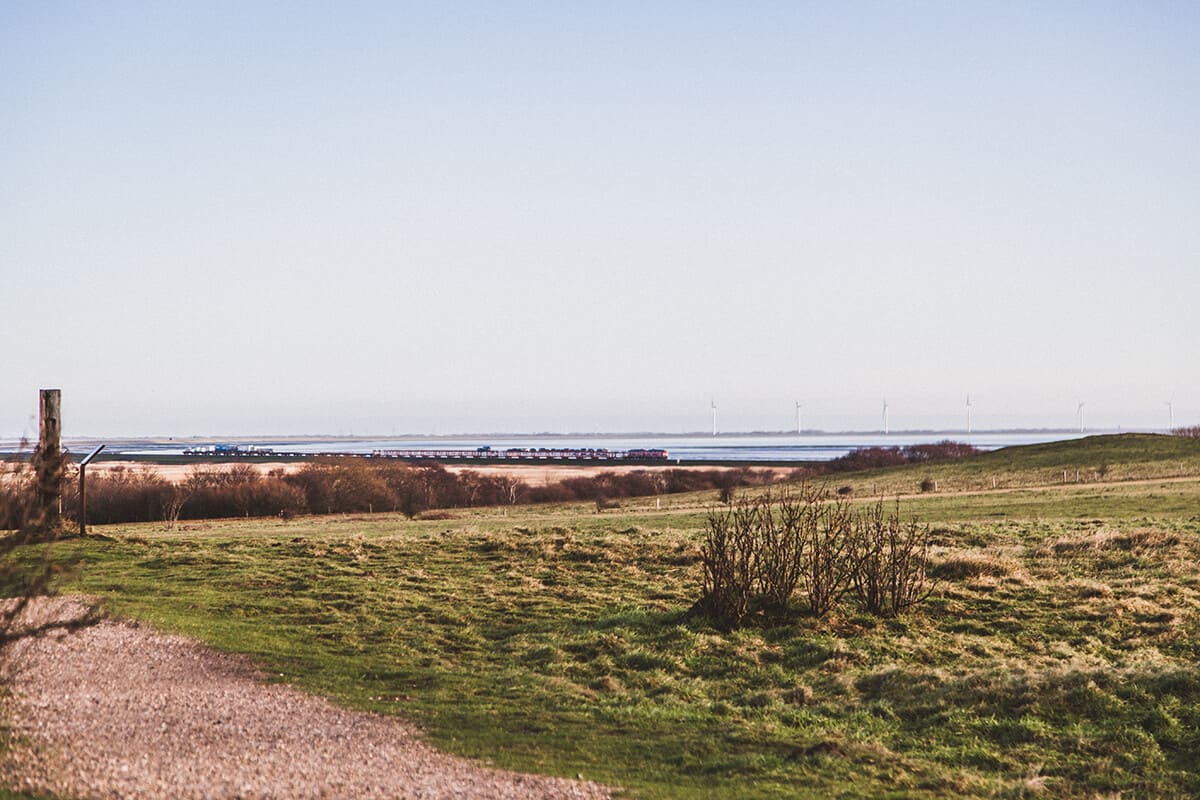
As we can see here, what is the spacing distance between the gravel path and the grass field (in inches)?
26.2

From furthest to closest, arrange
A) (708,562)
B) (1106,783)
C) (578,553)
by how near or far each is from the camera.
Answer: (578,553), (708,562), (1106,783)

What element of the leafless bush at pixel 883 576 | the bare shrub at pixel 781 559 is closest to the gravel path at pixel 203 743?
the bare shrub at pixel 781 559

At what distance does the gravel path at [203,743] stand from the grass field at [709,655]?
67 cm

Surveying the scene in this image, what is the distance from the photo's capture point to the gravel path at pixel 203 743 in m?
8.39

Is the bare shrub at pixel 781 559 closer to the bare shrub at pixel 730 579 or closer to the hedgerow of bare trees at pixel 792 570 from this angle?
the hedgerow of bare trees at pixel 792 570

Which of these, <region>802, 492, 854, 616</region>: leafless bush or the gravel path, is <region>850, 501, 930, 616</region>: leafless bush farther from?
the gravel path

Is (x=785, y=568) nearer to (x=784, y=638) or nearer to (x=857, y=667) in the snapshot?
(x=784, y=638)

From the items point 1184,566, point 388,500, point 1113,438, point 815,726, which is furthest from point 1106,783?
point 1113,438

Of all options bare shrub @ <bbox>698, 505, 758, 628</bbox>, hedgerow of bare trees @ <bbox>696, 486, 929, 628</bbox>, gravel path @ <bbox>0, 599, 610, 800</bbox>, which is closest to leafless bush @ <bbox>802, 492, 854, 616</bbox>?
hedgerow of bare trees @ <bbox>696, 486, 929, 628</bbox>

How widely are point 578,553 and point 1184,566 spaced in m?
12.0

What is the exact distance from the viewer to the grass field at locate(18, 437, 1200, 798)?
10.8m

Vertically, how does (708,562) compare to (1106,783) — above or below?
above

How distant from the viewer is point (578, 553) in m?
24.8

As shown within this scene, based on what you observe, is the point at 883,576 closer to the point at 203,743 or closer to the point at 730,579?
the point at 730,579
